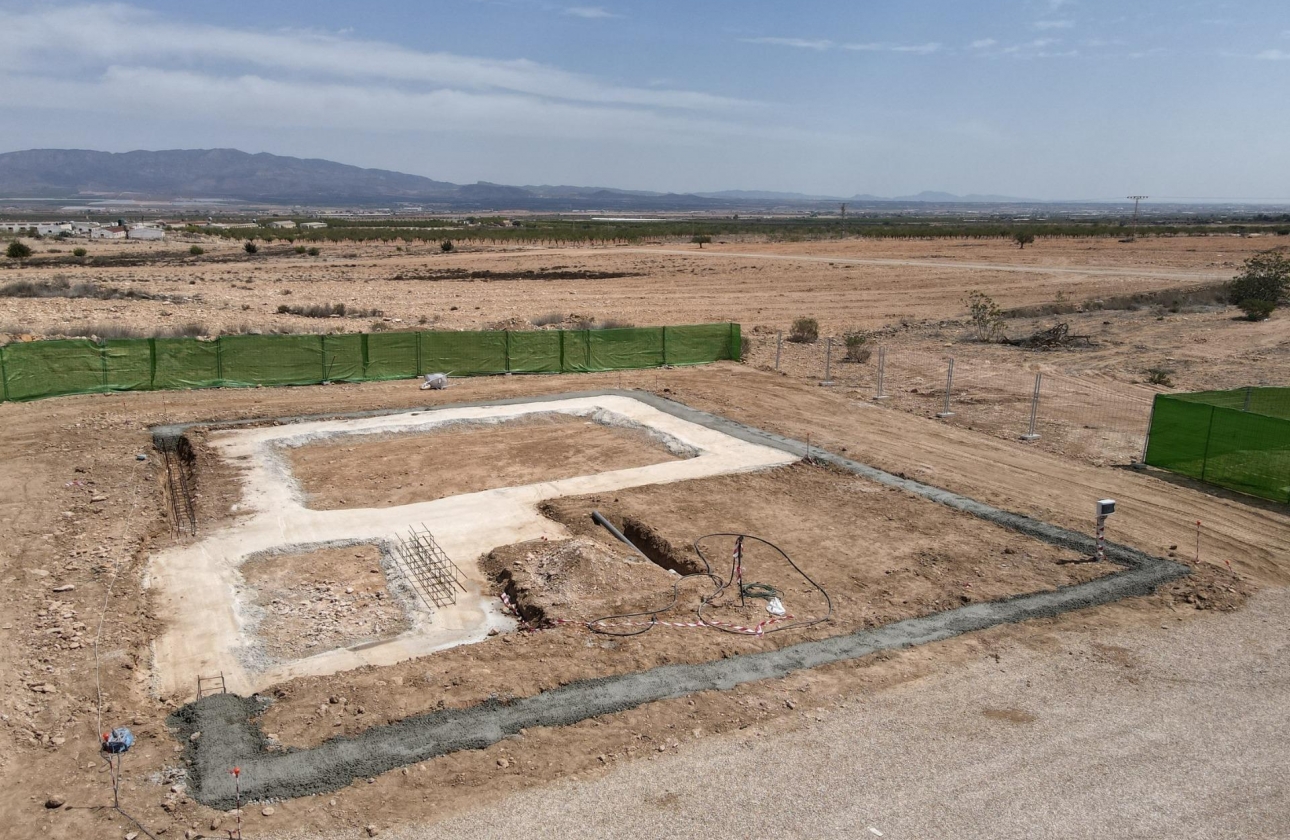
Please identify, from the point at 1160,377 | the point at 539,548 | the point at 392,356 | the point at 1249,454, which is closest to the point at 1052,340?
the point at 1160,377

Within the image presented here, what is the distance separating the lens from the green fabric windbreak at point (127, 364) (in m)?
25.0

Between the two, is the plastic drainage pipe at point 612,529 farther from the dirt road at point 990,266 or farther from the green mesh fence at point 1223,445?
the dirt road at point 990,266

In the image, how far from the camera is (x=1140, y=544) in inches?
580

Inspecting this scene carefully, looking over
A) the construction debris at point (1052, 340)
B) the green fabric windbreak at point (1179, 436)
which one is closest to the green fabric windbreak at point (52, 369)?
the green fabric windbreak at point (1179, 436)

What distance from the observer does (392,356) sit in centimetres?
2803

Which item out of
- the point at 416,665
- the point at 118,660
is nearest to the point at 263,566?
the point at 118,660

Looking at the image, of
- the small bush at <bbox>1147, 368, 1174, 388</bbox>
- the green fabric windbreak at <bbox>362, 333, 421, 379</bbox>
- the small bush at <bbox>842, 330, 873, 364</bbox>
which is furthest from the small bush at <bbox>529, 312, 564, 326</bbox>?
the small bush at <bbox>1147, 368, 1174, 388</bbox>

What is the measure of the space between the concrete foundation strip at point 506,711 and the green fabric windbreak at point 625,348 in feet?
62.8

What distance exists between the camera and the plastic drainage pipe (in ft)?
48.9

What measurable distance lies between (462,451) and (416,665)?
10.4m

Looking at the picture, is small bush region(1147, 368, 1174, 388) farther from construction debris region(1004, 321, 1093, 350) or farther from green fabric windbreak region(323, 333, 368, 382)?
green fabric windbreak region(323, 333, 368, 382)

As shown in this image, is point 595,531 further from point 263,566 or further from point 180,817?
point 180,817

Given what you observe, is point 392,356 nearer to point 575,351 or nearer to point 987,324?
point 575,351

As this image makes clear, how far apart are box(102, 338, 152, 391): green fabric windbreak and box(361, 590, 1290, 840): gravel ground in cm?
2210
